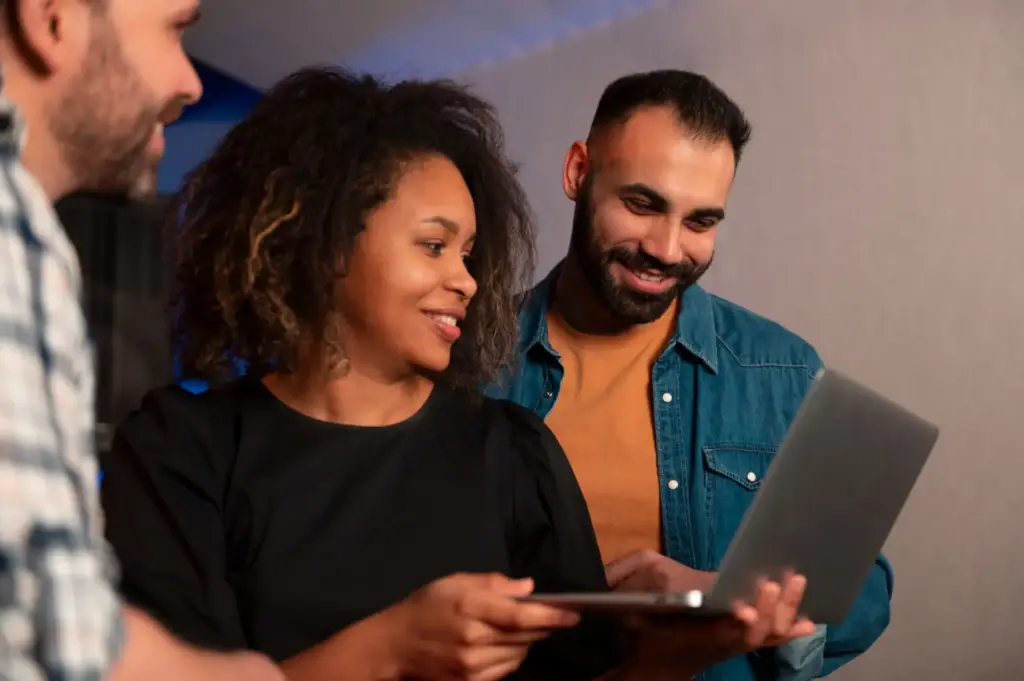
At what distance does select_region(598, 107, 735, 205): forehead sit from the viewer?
1435 mm

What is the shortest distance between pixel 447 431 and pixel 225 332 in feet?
0.93

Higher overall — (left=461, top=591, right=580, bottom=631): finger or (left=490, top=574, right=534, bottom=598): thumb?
(left=490, top=574, right=534, bottom=598): thumb

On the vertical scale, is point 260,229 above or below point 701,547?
above

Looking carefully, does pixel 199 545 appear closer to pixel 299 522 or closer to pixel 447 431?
pixel 299 522

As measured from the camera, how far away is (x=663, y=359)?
1.46 metres

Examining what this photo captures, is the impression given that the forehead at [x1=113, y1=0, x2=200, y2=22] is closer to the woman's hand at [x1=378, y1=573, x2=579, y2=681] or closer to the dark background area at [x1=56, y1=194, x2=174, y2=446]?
the woman's hand at [x1=378, y1=573, x2=579, y2=681]

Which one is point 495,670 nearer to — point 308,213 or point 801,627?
point 801,627

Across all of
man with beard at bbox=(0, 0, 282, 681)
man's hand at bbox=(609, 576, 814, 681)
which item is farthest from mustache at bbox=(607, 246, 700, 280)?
man with beard at bbox=(0, 0, 282, 681)

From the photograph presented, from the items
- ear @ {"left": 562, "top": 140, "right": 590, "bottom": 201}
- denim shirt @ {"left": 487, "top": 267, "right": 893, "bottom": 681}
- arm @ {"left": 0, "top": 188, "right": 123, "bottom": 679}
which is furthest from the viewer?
ear @ {"left": 562, "top": 140, "right": 590, "bottom": 201}

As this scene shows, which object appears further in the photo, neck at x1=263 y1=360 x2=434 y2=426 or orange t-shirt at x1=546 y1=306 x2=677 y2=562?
orange t-shirt at x1=546 y1=306 x2=677 y2=562

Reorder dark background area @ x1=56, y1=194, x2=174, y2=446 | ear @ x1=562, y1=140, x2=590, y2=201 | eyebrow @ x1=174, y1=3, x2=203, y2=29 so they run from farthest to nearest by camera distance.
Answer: dark background area @ x1=56, y1=194, x2=174, y2=446
ear @ x1=562, y1=140, x2=590, y2=201
eyebrow @ x1=174, y1=3, x2=203, y2=29

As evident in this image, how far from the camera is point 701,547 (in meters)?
1.39

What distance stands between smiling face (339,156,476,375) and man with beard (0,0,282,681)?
35cm

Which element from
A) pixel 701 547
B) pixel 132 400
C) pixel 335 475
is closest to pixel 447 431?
pixel 335 475
